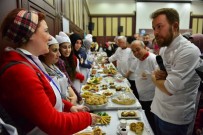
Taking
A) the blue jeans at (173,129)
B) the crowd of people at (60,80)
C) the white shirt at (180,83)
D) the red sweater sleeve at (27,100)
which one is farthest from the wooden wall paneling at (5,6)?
the blue jeans at (173,129)

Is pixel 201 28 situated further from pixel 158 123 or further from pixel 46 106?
pixel 46 106

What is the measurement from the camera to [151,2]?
1226cm

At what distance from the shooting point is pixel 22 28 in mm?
885

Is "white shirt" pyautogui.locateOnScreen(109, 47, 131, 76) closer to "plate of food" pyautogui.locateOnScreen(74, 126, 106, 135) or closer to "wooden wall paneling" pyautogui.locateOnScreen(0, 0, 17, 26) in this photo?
"plate of food" pyautogui.locateOnScreen(74, 126, 106, 135)

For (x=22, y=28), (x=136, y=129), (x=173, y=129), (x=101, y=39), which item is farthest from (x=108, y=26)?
(x=22, y=28)

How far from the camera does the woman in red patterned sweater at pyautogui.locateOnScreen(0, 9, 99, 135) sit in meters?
0.78

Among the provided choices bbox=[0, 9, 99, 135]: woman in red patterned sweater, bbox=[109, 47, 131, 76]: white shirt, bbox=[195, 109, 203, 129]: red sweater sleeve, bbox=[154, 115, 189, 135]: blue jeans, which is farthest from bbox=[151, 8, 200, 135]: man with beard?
bbox=[109, 47, 131, 76]: white shirt

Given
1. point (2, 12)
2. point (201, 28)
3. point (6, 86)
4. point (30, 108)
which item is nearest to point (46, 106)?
point (30, 108)

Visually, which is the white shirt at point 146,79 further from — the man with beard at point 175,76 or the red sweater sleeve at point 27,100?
the red sweater sleeve at point 27,100

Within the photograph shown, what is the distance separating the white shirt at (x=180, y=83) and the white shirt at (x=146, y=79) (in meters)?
0.93

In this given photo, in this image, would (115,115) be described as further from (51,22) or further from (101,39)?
(101,39)

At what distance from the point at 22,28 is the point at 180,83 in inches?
42.8

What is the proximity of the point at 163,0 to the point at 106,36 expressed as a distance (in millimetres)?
4277

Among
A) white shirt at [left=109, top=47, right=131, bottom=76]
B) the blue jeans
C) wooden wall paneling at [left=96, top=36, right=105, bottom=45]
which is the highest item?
wooden wall paneling at [left=96, top=36, right=105, bottom=45]
